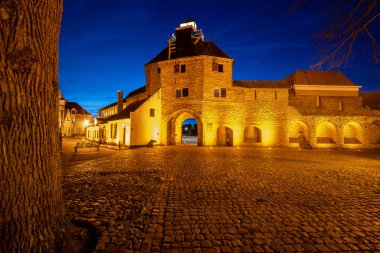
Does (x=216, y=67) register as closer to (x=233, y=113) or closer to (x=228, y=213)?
(x=233, y=113)

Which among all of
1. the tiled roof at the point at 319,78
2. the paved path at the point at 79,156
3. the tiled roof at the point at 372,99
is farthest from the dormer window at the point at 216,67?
the tiled roof at the point at 372,99

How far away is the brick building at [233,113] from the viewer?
72.7ft

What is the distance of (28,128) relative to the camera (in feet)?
6.69

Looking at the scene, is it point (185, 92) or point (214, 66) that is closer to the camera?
point (214, 66)

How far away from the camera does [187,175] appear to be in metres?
7.14

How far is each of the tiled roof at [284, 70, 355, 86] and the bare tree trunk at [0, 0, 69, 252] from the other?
96.8 feet

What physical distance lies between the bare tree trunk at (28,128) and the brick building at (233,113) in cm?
1902

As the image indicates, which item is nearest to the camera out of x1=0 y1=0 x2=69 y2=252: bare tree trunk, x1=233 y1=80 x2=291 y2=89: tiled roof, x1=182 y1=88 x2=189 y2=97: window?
x1=0 y1=0 x2=69 y2=252: bare tree trunk

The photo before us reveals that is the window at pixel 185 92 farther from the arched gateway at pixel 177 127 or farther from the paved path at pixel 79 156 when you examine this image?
the paved path at pixel 79 156

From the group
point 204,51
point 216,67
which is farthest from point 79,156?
point 204,51

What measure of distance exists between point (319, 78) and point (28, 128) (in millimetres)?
33654

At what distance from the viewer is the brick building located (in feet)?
72.7

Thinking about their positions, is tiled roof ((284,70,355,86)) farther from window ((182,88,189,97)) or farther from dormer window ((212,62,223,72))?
window ((182,88,189,97))

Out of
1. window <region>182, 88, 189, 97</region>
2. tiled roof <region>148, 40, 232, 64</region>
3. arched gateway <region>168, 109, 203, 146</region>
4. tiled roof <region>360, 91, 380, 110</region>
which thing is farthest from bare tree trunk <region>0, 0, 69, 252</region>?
tiled roof <region>360, 91, 380, 110</region>
